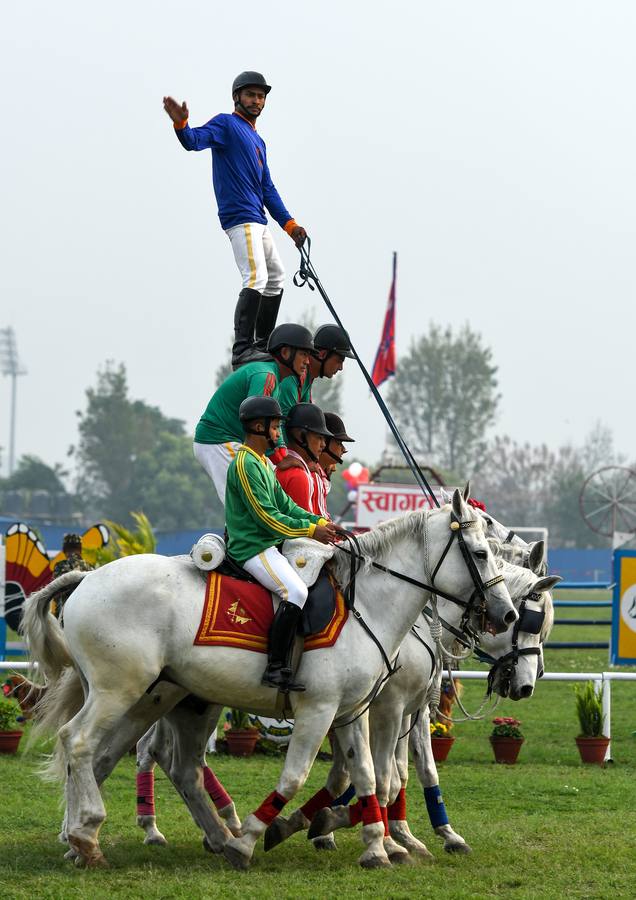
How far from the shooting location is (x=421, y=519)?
26.6ft

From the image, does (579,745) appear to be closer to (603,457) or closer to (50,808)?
(50,808)

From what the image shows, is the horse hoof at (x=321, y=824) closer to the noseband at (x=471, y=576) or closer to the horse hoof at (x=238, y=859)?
the horse hoof at (x=238, y=859)

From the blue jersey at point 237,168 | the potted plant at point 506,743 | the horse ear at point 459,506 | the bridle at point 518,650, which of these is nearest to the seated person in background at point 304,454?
the horse ear at point 459,506

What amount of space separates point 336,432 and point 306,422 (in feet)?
1.98

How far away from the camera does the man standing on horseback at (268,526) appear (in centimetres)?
762

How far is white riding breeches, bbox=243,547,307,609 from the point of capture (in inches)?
302

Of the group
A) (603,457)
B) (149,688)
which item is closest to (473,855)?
(149,688)

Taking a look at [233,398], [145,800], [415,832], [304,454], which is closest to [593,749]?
[415,832]

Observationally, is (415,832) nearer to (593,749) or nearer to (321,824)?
(321,824)

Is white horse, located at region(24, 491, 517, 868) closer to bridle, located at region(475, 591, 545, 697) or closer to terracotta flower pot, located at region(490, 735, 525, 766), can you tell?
bridle, located at region(475, 591, 545, 697)

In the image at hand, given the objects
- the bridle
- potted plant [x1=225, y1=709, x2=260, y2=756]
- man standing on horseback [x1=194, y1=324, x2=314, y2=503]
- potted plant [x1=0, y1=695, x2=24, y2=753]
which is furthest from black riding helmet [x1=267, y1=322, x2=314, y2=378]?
potted plant [x1=0, y1=695, x2=24, y2=753]

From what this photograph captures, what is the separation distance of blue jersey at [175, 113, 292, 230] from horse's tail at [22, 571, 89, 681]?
2926 mm

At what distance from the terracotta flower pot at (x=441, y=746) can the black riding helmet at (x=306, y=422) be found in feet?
19.1

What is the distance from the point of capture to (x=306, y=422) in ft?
28.4
